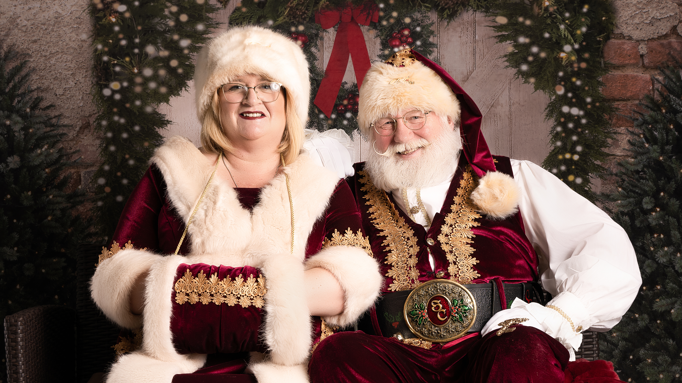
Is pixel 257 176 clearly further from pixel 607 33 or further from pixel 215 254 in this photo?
pixel 607 33

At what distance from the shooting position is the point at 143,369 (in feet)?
5.60

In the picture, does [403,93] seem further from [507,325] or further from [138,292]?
[138,292]

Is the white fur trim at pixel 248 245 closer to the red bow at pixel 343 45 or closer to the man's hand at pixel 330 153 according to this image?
the man's hand at pixel 330 153

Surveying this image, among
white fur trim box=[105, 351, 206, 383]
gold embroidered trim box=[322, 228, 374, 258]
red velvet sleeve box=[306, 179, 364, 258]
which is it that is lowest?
white fur trim box=[105, 351, 206, 383]

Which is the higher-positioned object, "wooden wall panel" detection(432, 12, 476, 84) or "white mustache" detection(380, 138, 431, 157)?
"wooden wall panel" detection(432, 12, 476, 84)

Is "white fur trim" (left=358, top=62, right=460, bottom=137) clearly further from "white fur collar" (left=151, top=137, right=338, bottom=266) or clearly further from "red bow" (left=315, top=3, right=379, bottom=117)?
"red bow" (left=315, top=3, right=379, bottom=117)

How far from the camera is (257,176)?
2.10m

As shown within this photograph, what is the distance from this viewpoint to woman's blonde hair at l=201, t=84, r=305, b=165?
2082 mm

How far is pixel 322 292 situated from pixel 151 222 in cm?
69

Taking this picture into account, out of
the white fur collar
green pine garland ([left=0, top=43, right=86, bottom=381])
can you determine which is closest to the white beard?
the white fur collar

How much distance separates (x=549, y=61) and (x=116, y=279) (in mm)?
3032

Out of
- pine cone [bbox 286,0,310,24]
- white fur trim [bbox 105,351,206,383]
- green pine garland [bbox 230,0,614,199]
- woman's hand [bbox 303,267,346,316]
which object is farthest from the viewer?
pine cone [bbox 286,0,310,24]

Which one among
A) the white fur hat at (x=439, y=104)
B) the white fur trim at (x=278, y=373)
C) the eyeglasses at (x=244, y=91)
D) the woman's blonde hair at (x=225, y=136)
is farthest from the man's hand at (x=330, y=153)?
A: the white fur trim at (x=278, y=373)

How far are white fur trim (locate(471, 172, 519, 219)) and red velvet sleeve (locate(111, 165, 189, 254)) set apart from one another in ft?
3.97
